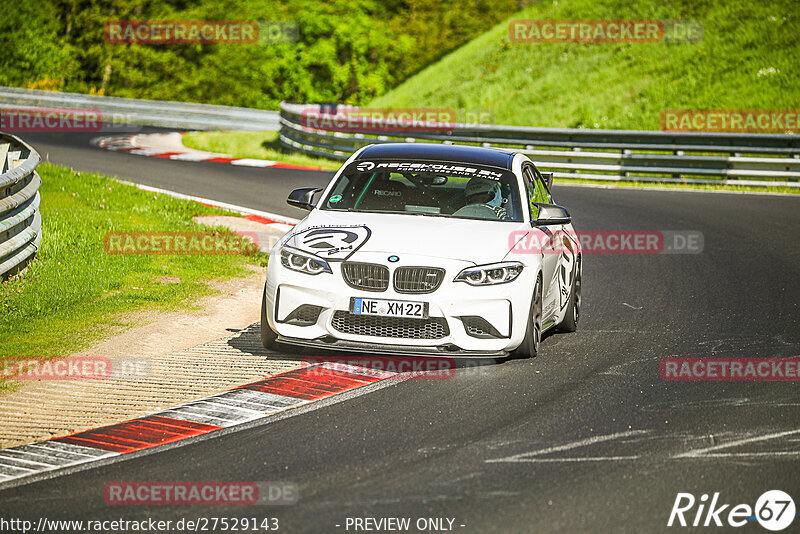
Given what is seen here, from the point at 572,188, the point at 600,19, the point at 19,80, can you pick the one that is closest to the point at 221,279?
the point at 572,188

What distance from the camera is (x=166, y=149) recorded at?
92.0ft

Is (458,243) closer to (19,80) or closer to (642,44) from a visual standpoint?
(642,44)

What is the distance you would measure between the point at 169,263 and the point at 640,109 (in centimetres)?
2519

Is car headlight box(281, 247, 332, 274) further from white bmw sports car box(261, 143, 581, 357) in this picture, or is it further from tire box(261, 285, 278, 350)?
tire box(261, 285, 278, 350)

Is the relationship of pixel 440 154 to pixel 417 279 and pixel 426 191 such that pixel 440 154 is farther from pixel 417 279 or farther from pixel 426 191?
pixel 417 279

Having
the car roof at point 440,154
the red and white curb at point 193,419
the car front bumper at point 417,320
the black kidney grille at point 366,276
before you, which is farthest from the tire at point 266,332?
the car roof at point 440,154

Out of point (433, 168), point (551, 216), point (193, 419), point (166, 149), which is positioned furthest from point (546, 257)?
point (166, 149)

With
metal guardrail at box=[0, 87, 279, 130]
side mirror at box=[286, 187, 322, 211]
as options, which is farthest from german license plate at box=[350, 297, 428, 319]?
metal guardrail at box=[0, 87, 279, 130]

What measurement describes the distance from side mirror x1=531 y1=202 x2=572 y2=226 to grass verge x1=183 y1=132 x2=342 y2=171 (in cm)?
1594

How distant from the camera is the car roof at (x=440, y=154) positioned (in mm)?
9312

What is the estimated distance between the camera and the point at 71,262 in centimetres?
1163

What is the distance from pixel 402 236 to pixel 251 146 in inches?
949

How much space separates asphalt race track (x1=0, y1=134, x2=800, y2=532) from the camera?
16.9 ft

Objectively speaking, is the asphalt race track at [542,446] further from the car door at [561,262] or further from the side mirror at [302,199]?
the side mirror at [302,199]
